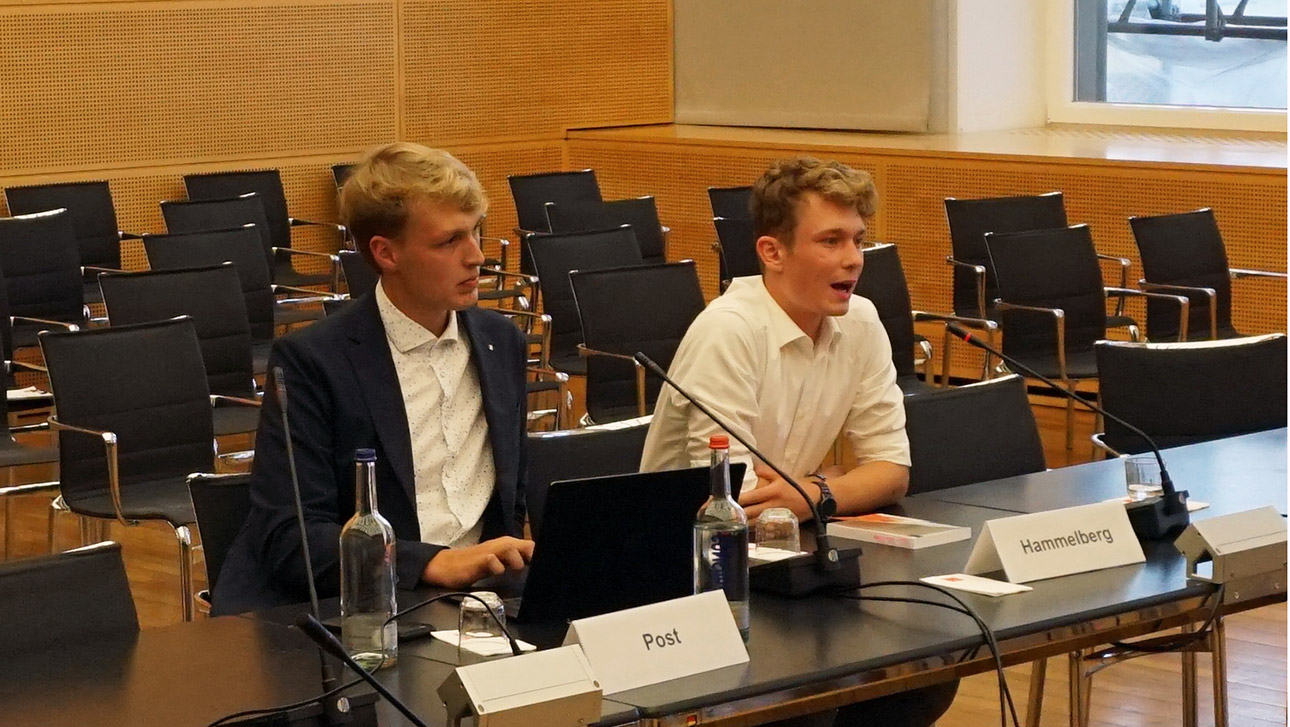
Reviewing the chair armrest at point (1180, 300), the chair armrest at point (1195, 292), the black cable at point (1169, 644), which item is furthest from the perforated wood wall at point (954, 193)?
the black cable at point (1169, 644)

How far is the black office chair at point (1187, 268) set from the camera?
609 cm

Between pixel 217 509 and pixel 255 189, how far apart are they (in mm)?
5317

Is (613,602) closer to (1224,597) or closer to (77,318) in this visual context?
(1224,597)

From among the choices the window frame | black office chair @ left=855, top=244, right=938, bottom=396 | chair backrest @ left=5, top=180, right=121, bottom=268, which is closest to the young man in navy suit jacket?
black office chair @ left=855, top=244, right=938, bottom=396

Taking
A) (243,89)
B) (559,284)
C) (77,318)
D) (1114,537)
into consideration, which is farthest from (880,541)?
(243,89)

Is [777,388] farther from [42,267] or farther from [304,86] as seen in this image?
[304,86]

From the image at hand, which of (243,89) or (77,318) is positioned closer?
(77,318)

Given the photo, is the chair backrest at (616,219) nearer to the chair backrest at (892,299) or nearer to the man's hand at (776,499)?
the chair backrest at (892,299)

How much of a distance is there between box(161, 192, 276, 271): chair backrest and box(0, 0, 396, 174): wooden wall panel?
1.15 metres

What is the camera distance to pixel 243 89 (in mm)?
8414

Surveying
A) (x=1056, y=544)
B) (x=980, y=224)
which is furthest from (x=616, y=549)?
(x=980, y=224)

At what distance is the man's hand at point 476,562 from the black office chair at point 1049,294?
3.53 m

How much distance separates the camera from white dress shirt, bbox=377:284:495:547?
2.72m

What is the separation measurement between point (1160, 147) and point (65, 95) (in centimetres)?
468
